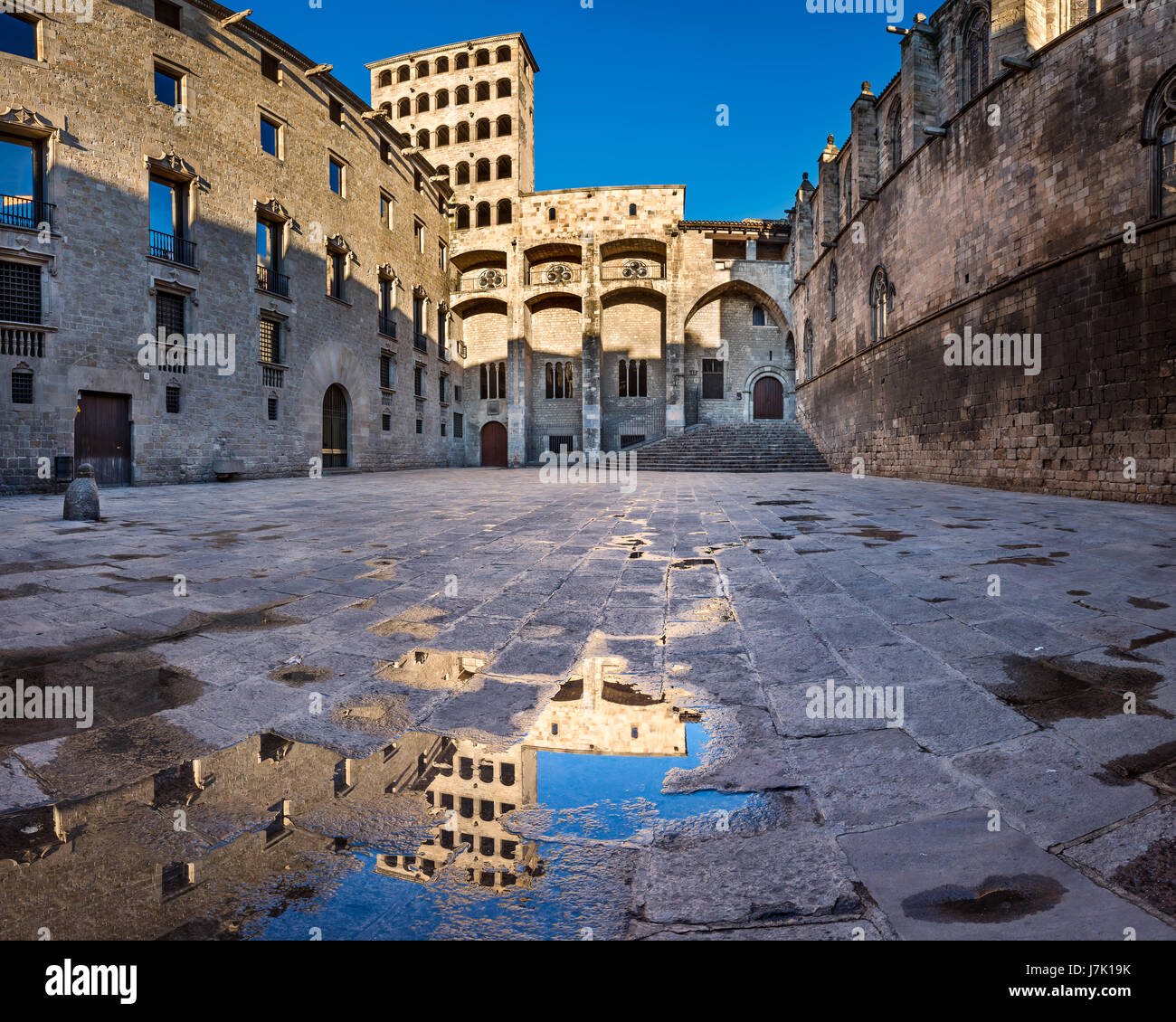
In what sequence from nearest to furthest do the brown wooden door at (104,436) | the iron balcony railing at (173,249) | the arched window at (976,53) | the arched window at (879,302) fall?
the arched window at (976,53) → the brown wooden door at (104,436) → the iron balcony railing at (173,249) → the arched window at (879,302)

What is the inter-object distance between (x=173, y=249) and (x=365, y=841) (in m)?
19.7

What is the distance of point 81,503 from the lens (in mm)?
7914

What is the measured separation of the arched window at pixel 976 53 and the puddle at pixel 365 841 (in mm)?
17513

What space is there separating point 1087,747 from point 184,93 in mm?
22482

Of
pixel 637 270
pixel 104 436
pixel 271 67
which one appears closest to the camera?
pixel 104 436

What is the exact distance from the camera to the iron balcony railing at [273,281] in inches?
742

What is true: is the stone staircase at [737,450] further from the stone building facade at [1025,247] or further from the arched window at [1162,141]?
the arched window at [1162,141]

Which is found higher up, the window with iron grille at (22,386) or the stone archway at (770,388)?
the stone archway at (770,388)

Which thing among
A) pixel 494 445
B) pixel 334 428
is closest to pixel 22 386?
pixel 334 428

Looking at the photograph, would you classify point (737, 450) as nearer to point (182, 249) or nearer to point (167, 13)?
point (182, 249)

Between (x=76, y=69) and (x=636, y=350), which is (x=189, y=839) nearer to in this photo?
(x=76, y=69)

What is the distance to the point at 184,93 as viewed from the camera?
16.5 meters

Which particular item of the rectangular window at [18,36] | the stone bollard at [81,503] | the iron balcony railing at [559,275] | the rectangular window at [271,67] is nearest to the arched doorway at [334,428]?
the rectangular window at [271,67]

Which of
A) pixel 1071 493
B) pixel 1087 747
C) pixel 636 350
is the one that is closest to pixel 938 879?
pixel 1087 747
